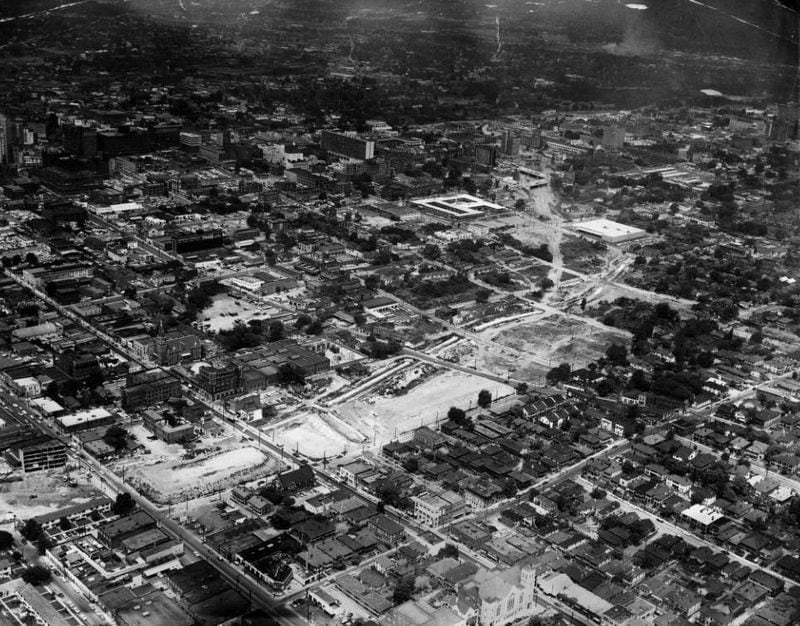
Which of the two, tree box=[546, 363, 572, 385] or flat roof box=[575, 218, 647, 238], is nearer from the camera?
tree box=[546, 363, 572, 385]

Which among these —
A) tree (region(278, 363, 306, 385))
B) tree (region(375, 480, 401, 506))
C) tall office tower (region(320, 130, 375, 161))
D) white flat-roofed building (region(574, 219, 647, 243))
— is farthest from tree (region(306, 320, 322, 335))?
tall office tower (region(320, 130, 375, 161))

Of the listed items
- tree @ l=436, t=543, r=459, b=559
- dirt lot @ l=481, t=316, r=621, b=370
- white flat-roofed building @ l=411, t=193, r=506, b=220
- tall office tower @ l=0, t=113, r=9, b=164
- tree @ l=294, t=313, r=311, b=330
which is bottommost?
dirt lot @ l=481, t=316, r=621, b=370

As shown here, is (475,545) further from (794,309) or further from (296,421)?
(794,309)

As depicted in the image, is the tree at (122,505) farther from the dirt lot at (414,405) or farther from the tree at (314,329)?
the tree at (314,329)

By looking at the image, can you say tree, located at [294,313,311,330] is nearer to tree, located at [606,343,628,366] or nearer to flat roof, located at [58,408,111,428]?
flat roof, located at [58,408,111,428]

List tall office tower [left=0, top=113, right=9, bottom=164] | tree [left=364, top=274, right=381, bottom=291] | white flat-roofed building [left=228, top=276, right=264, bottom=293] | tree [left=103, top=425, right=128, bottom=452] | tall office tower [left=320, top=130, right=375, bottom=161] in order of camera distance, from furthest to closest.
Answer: tall office tower [left=320, top=130, right=375, bottom=161]
tall office tower [left=0, top=113, right=9, bottom=164]
tree [left=364, top=274, right=381, bottom=291]
white flat-roofed building [left=228, top=276, right=264, bottom=293]
tree [left=103, top=425, right=128, bottom=452]

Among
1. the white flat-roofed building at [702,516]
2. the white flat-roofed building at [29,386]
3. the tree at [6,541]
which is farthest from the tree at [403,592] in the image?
the white flat-roofed building at [29,386]

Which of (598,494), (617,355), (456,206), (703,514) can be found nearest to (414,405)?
(598,494)
